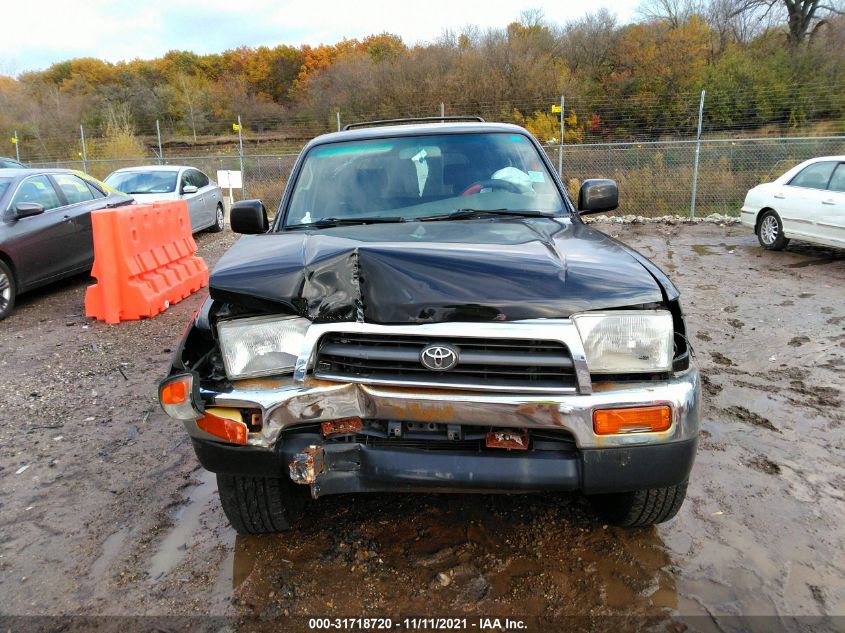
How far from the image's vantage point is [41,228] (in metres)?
7.31

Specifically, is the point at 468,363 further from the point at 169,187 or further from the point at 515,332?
the point at 169,187

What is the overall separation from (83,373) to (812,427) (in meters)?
5.52

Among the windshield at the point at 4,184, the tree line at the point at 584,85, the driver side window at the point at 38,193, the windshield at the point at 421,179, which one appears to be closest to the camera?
the windshield at the point at 421,179

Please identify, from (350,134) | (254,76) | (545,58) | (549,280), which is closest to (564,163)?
(545,58)

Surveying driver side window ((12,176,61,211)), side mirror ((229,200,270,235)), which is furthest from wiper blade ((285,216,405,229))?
driver side window ((12,176,61,211))

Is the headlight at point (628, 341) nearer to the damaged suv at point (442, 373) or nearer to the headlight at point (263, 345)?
the damaged suv at point (442, 373)

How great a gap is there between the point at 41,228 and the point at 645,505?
24.6ft

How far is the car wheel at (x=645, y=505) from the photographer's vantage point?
2.56m

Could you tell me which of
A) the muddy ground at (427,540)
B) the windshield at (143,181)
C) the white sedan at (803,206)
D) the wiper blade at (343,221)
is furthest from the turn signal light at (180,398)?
the windshield at (143,181)

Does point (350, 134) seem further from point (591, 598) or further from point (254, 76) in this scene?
point (254, 76)

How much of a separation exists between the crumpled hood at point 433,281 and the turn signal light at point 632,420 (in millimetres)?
375

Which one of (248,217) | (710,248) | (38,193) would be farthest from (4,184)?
(710,248)

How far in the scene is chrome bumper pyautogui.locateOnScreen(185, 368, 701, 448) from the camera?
6.97 ft

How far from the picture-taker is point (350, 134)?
13.1ft
